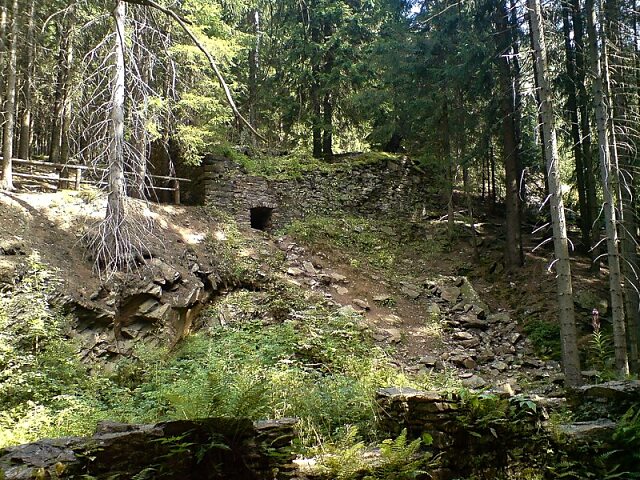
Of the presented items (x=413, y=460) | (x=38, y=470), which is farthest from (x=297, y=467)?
(x=38, y=470)

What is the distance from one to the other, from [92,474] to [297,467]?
5.27ft

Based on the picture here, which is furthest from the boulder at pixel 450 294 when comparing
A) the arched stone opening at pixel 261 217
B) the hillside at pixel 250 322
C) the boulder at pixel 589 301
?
the arched stone opening at pixel 261 217

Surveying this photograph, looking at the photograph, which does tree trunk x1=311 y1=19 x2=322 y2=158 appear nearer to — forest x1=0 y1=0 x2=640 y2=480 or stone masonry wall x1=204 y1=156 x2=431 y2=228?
forest x1=0 y1=0 x2=640 y2=480

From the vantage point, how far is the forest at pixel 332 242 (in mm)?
4426

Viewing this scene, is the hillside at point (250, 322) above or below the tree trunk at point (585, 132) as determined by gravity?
below

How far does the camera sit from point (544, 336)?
34.6 feet

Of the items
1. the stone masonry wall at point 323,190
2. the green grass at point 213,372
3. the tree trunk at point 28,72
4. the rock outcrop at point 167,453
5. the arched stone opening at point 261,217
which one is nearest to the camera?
the rock outcrop at point 167,453

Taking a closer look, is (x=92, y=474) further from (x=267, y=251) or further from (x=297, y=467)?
(x=267, y=251)

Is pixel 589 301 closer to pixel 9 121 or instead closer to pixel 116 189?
pixel 116 189

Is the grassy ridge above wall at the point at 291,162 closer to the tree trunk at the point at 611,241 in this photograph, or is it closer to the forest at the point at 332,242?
the forest at the point at 332,242

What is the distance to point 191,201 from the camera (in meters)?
14.6

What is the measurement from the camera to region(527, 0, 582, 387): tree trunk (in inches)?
286

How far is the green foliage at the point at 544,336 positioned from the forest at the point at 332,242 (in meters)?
A: 0.05

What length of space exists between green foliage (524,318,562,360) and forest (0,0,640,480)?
0.17 feet
